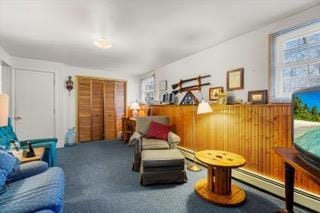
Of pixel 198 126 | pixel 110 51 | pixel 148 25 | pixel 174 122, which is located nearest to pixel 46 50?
pixel 110 51

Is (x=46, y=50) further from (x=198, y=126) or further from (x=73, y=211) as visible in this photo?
(x=198, y=126)

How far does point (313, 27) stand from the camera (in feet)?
6.75

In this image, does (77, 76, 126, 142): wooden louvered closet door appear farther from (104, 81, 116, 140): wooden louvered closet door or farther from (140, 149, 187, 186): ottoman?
(140, 149, 187, 186): ottoman

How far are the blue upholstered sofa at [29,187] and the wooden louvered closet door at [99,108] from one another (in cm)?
359

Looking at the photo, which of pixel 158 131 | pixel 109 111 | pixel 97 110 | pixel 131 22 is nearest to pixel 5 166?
pixel 131 22

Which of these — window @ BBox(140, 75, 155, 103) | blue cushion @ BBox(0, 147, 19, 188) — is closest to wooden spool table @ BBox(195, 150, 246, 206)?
blue cushion @ BBox(0, 147, 19, 188)

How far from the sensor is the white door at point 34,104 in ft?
13.7

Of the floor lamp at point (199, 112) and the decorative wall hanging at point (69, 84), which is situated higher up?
the decorative wall hanging at point (69, 84)

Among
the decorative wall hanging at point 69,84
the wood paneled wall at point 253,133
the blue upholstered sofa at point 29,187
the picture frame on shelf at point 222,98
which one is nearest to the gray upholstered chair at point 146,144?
the wood paneled wall at point 253,133

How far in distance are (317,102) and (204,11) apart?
1.51 metres

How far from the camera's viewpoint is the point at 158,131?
11.7 ft

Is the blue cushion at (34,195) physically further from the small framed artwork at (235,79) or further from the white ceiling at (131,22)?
the small framed artwork at (235,79)

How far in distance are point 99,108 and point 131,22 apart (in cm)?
380

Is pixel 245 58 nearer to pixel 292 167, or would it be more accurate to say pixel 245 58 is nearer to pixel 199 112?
A: pixel 199 112
